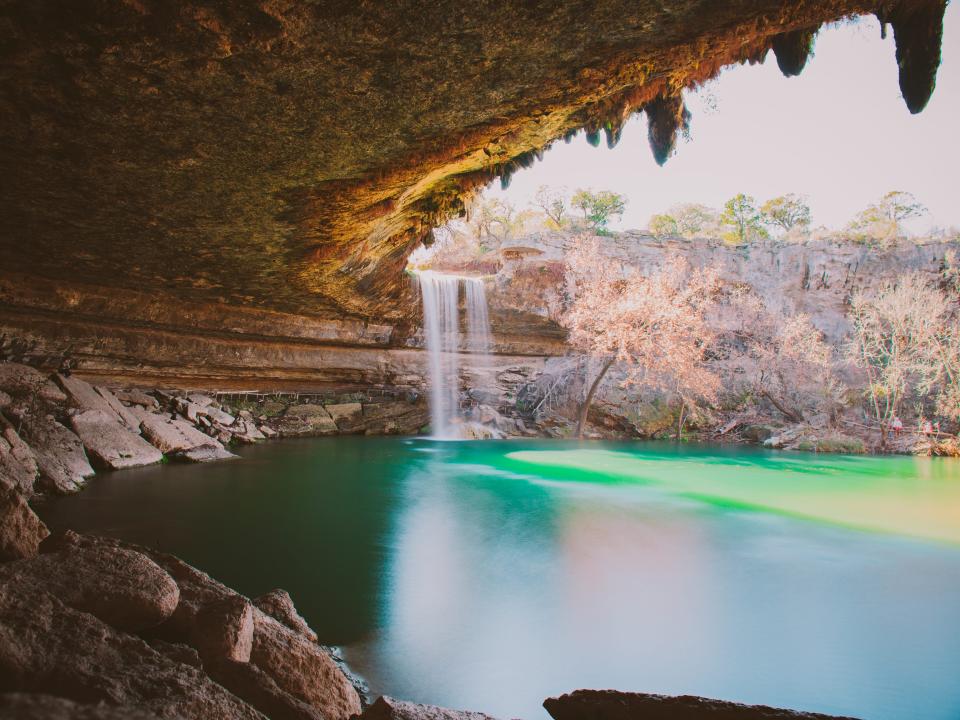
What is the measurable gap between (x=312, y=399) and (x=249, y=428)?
3432 mm

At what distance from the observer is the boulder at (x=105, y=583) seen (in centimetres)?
226

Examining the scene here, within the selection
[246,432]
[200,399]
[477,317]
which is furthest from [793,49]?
[200,399]

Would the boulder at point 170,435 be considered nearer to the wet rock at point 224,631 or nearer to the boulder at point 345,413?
the boulder at point 345,413

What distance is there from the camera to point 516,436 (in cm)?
2091

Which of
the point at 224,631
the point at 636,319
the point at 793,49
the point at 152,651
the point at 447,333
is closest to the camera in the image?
the point at 152,651

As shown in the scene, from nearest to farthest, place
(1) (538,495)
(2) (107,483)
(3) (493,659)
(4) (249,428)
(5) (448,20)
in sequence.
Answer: (5) (448,20), (3) (493,659), (2) (107,483), (1) (538,495), (4) (249,428)

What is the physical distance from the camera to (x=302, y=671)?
253cm

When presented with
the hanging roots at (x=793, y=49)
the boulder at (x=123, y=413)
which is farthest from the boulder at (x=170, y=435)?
the hanging roots at (x=793, y=49)

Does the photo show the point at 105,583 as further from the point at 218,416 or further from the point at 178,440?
the point at 218,416

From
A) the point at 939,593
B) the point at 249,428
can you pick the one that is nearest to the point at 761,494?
the point at 939,593

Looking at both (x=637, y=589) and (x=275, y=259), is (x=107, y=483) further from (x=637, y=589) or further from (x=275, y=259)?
(x=637, y=589)

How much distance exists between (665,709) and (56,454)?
9418 mm

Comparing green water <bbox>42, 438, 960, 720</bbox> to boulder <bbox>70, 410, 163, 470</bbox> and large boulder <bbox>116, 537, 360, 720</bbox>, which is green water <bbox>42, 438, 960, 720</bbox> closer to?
boulder <bbox>70, 410, 163, 470</bbox>

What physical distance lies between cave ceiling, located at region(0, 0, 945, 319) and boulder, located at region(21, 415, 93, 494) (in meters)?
3.01
